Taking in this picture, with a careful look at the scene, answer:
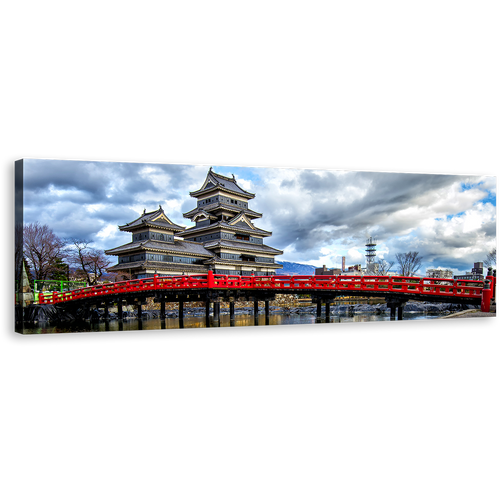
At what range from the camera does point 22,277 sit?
3162 millimetres

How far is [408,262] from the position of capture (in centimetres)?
460

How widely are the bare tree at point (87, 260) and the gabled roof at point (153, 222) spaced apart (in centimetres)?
44

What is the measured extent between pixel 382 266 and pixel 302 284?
1.19m

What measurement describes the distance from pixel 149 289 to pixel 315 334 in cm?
243

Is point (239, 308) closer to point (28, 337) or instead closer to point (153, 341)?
point (153, 341)

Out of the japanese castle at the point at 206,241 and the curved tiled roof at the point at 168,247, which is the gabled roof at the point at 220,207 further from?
the curved tiled roof at the point at 168,247

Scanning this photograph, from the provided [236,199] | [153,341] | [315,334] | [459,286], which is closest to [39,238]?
[153,341]

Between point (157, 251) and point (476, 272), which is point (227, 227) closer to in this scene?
point (157, 251)

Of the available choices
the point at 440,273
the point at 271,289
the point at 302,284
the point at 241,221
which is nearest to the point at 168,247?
the point at 241,221

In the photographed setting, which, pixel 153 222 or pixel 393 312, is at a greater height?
pixel 153 222

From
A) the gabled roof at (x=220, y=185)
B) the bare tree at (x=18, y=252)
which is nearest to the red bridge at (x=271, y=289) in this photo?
the bare tree at (x=18, y=252)

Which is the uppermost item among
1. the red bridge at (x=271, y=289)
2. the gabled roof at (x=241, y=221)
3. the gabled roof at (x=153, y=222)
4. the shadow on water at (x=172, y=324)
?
the gabled roof at (x=241, y=221)

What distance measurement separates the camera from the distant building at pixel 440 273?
14.8 ft

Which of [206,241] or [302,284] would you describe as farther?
[302,284]
